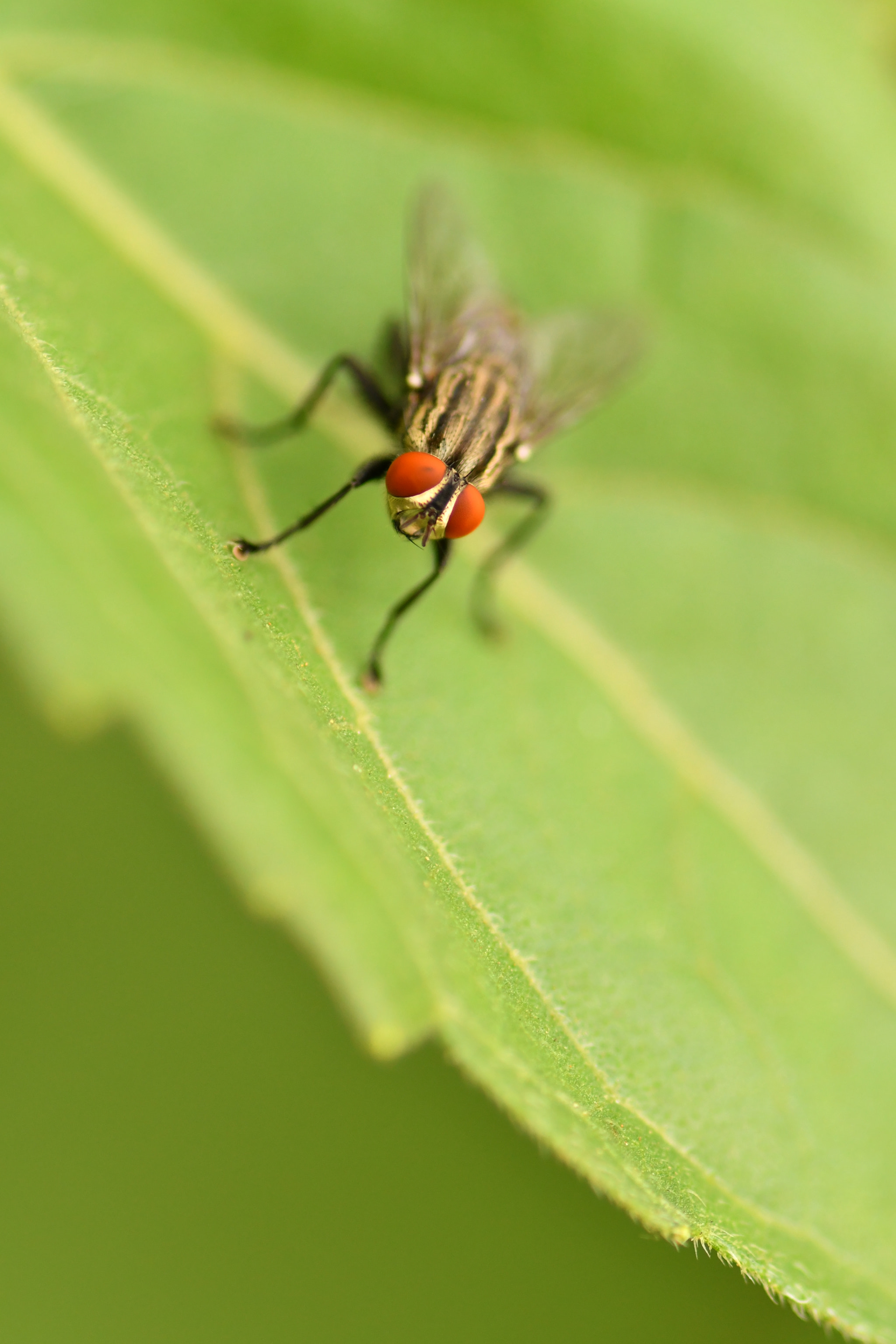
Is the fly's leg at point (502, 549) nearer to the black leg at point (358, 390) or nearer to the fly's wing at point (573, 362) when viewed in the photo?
the fly's wing at point (573, 362)

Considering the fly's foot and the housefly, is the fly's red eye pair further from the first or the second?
the fly's foot

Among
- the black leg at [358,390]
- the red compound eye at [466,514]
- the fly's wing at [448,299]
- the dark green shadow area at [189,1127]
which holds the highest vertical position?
the fly's wing at [448,299]

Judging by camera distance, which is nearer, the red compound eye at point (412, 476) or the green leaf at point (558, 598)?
the green leaf at point (558, 598)

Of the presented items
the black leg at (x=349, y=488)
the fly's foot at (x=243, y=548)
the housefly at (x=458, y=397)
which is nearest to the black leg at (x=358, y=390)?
the housefly at (x=458, y=397)

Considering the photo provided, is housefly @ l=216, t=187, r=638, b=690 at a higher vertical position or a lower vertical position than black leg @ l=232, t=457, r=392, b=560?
higher

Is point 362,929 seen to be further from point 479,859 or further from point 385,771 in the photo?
point 479,859

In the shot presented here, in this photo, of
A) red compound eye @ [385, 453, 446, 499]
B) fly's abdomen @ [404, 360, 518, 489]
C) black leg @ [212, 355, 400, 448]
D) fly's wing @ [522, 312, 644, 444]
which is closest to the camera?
red compound eye @ [385, 453, 446, 499]

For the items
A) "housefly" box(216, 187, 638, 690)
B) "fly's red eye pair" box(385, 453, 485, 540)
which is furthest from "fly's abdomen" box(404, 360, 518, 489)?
"fly's red eye pair" box(385, 453, 485, 540)
